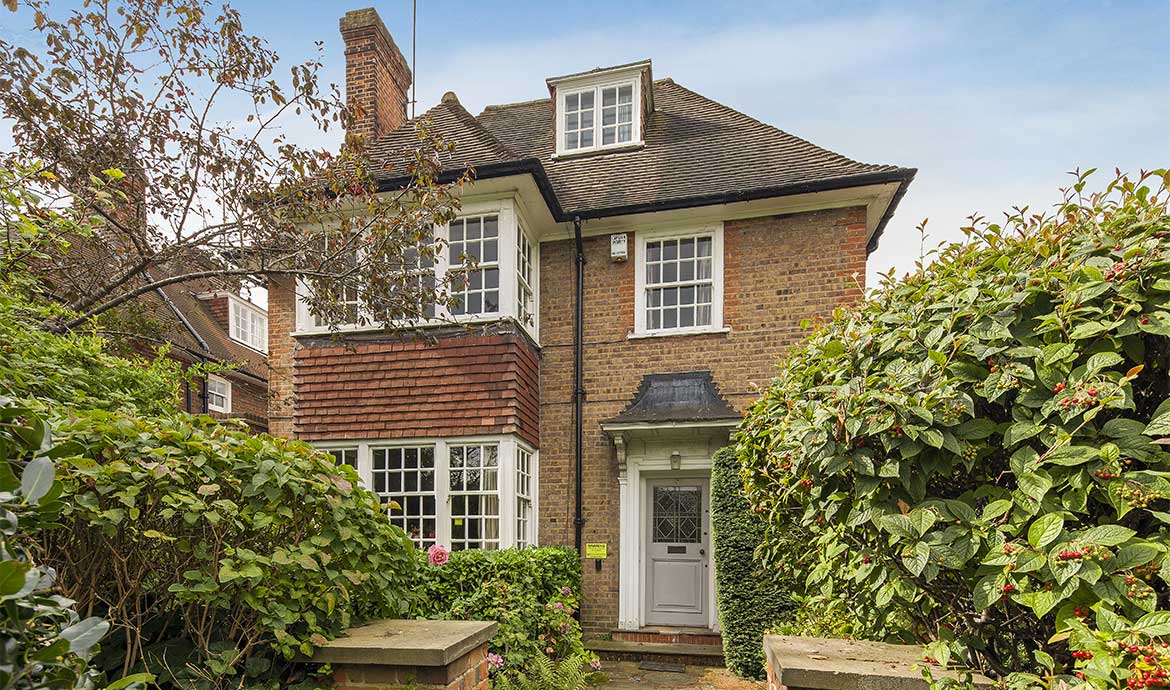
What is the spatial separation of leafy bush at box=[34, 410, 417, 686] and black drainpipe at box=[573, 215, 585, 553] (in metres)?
5.86

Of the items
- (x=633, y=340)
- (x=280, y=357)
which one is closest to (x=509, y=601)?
(x=633, y=340)

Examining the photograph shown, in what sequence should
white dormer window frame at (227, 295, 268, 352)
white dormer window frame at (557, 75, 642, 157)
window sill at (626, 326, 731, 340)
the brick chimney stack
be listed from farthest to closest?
white dormer window frame at (227, 295, 268, 352), white dormer window frame at (557, 75, 642, 157), the brick chimney stack, window sill at (626, 326, 731, 340)

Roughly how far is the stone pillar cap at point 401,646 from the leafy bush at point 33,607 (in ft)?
4.21

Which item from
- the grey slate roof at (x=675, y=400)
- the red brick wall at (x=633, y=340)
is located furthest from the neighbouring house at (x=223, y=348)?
the grey slate roof at (x=675, y=400)

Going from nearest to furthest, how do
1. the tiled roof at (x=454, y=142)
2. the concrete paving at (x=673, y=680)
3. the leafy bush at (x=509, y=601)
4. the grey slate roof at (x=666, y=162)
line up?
the leafy bush at (x=509, y=601), the concrete paving at (x=673, y=680), the grey slate roof at (x=666, y=162), the tiled roof at (x=454, y=142)

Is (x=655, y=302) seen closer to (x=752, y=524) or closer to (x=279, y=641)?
(x=752, y=524)

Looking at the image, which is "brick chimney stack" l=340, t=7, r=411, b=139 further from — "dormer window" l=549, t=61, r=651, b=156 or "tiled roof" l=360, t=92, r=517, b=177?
"dormer window" l=549, t=61, r=651, b=156

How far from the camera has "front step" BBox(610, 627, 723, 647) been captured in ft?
25.6

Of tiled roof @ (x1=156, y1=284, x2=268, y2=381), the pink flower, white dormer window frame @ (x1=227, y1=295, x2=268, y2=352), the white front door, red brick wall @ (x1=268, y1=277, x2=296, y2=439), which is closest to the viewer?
the pink flower

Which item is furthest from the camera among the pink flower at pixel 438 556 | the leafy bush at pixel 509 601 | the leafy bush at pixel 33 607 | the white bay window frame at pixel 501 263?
the white bay window frame at pixel 501 263

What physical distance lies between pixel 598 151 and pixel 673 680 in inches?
306

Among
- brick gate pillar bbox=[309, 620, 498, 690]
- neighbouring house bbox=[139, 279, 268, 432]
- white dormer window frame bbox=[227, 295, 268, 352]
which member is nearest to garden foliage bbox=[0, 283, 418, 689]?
brick gate pillar bbox=[309, 620, 498, 690]

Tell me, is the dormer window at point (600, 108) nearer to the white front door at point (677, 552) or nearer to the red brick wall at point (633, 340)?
the red brick wall at point (633, 340)

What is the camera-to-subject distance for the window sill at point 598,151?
32.4ft
